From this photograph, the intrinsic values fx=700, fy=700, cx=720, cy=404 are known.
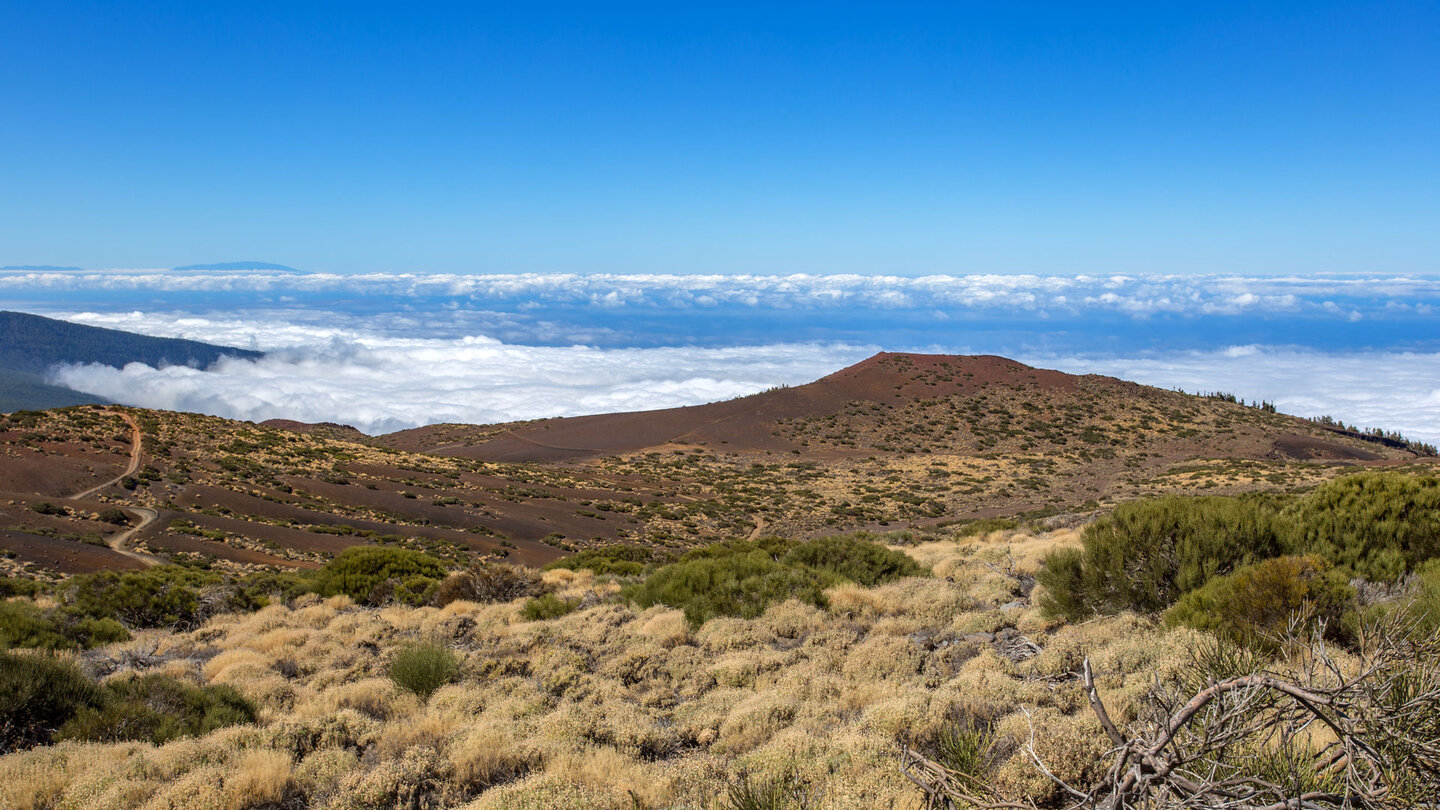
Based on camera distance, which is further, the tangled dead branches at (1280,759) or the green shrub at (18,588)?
the green shrub at (18,588)

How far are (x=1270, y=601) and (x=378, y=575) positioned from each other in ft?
42.4

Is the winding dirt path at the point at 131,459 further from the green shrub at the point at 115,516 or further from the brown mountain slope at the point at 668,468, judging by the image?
the green shrub at the point at 115,516

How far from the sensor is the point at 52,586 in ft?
43.1

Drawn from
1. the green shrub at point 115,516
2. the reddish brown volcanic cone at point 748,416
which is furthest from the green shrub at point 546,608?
the reddish brown volcanic cone at point 748,416

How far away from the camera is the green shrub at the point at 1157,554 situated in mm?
7641

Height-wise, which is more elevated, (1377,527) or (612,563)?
(1377,527)

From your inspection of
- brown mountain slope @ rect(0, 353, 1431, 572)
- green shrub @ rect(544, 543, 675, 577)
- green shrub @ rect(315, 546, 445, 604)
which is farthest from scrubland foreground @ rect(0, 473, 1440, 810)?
brown mountain slope @ rect(0, 353, 1431, 572)

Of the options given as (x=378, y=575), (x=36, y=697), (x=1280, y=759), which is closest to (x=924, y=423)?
(x=378, y=575)

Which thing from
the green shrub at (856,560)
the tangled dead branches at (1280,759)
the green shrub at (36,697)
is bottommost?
the green shrub at (856,560)

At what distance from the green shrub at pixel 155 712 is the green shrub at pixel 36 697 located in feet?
0.39

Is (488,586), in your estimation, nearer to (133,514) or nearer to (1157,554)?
(1157,554)

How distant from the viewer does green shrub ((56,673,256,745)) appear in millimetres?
5598

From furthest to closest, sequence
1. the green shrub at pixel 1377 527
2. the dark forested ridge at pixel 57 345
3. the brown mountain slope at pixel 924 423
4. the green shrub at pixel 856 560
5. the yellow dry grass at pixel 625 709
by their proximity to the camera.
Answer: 1. the dark forested ridge at pixel 57 345
2. the brown mountain slope at pixel 924 423
3. the green shrub at pixel 856 560
4. the green shrub at pixel 1377 527
5. the yellow dry grass at pixel 625 709

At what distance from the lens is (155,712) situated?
595 centimetres
